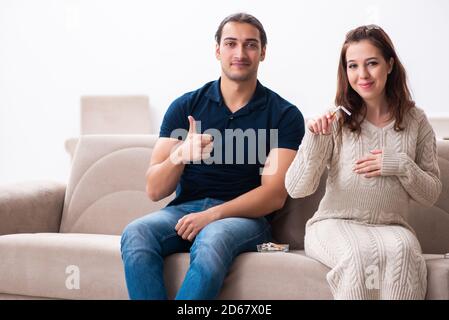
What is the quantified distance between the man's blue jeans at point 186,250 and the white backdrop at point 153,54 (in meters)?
3.77

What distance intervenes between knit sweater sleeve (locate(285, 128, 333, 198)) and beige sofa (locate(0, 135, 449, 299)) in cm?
20

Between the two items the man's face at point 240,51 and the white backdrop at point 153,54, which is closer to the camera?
the man's face at point 240,51

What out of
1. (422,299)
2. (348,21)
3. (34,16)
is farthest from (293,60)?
(422,299)

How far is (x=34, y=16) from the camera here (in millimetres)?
6219

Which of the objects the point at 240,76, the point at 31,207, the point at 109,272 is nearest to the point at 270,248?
the point at 109,272

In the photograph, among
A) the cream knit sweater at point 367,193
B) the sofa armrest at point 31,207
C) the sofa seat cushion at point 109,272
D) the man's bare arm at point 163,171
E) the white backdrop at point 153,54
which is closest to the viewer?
the cream knit sweater at point 367,193

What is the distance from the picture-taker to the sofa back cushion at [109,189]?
2453 mm

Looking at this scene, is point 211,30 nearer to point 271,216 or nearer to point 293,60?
point 293,60

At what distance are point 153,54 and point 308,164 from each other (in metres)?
4.25

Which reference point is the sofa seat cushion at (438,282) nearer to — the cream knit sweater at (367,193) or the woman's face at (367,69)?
the cream knit sweater at (367,193)

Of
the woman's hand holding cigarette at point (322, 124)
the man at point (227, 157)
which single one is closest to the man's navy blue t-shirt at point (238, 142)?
the man at point (227, 157)

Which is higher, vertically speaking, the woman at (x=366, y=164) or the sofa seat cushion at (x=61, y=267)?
the woman at (x=366, y=164)

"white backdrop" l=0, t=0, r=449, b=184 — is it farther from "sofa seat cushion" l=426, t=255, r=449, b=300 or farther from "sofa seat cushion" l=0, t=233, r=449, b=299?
"sofa seat cushion" l=426, t=255, r=449, b=300
